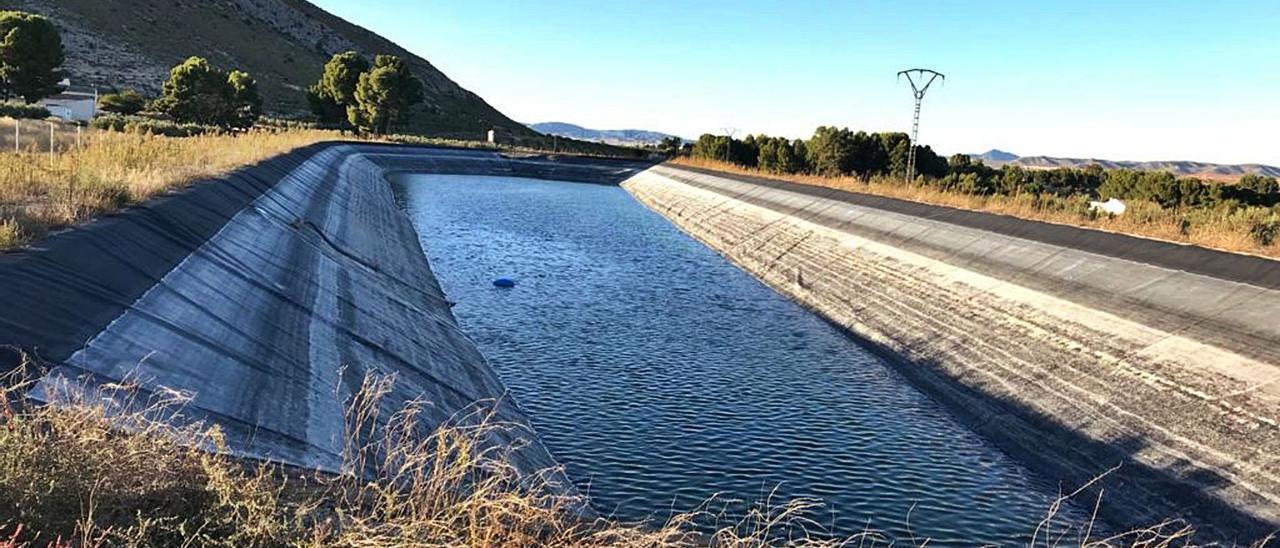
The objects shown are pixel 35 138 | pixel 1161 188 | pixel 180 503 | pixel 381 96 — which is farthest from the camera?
pixel 381 96

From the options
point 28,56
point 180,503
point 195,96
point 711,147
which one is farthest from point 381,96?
point 180,503

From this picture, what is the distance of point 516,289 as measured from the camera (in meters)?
30.0

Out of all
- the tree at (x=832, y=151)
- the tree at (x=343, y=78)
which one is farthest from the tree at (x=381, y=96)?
the tree at (x=832, y=151)

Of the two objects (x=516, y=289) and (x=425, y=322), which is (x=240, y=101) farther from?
(x=425, y=322)

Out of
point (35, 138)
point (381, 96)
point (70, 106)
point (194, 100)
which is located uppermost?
point (381, 96)

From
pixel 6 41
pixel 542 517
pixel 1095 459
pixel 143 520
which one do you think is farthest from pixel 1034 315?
pixel 6 41

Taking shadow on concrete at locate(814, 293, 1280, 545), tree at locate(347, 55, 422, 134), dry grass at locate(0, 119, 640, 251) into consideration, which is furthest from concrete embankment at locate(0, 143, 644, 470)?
tree at locate(347, 55, 422, 134)

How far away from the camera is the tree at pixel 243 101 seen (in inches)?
2897

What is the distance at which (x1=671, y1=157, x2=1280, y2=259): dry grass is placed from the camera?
938 inches

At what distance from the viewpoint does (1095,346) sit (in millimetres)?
19031

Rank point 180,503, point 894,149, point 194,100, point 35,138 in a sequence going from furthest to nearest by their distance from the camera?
point 894,149 < point 194,100 < point 35,138 < point 180,503

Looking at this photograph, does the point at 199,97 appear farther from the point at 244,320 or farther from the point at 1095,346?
the point at 1095,346

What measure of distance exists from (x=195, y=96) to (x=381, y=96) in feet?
104

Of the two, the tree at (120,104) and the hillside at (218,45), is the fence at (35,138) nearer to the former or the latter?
the tree at (120,104)
